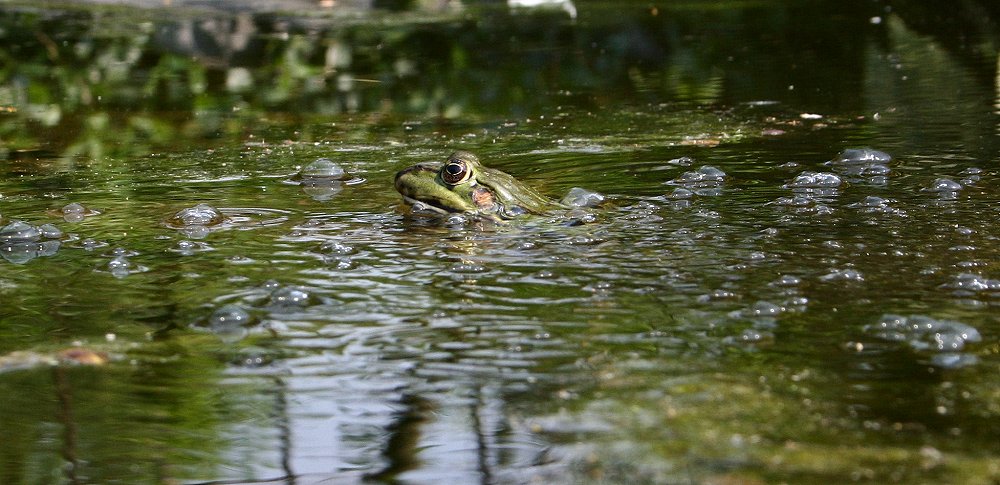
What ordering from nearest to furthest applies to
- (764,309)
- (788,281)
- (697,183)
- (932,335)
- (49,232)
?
(932,335) → (764,309) → (788,281) → (49,232) → (697,183)

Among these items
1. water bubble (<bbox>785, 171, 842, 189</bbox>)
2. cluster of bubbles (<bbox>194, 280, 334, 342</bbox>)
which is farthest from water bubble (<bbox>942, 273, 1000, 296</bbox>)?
cluster of bubbles (<bbox>194, 280, 334, 342</bbox>)

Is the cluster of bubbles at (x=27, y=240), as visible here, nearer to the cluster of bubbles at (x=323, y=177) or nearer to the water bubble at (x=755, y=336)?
the cluster of bubbles at (x=323, y=177)


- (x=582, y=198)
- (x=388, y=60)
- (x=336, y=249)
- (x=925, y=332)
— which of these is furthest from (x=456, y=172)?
(x=388, y=60)

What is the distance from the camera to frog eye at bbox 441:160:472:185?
4305 mm

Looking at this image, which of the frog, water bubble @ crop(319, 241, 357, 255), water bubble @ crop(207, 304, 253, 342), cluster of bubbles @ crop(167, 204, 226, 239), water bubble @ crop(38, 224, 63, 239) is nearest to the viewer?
water bubble @ crop(207, 304, 253, 342)

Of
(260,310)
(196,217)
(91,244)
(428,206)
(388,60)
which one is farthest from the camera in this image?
(388,60)

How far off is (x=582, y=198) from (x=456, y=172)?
48cm

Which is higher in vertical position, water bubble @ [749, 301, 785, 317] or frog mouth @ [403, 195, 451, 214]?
frog mouth @ [403, 195, 451, 214]

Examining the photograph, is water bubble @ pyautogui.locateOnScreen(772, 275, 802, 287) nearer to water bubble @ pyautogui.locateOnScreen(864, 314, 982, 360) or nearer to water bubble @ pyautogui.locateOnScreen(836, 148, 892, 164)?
water bubble @ pyautogui.locateOnScreen(864, 314, 982, 360)

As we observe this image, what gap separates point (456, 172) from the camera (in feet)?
14.2

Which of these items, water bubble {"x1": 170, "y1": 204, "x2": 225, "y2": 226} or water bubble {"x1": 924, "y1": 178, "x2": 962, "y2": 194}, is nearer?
water bubble {"x1": 170, "y1": 204, "x2": 225, "y2": 226}

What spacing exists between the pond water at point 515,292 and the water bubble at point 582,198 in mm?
88

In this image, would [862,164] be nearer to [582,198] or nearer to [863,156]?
[863,156]

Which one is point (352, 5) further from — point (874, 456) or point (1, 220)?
point (874, 456)
